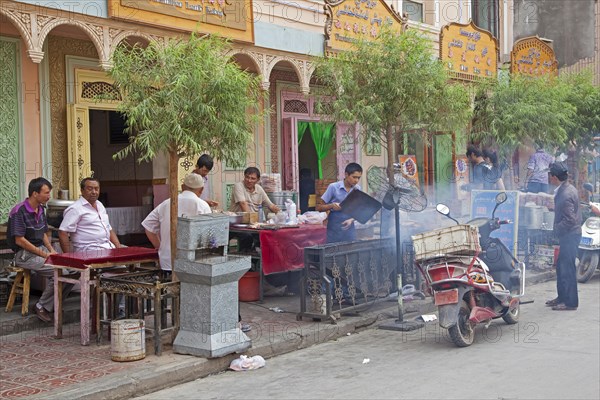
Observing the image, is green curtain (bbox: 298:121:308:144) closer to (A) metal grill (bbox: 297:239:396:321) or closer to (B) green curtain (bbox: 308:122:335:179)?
(B) green curtain (bbox: 308:122:335:179)

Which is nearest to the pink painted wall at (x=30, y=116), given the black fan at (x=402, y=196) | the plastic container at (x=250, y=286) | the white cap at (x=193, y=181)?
the plastic container at (x=250, y=286)

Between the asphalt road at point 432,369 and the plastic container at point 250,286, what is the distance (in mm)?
1965

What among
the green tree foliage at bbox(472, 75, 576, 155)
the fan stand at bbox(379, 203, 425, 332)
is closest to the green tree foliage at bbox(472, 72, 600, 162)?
the green tree foliage at bbox(472, 75, 576, 155)

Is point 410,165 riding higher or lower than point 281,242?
higher

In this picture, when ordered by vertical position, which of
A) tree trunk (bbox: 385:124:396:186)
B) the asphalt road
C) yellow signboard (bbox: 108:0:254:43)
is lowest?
the asphalt road

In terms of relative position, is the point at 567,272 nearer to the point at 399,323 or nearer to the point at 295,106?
the point at 399,323

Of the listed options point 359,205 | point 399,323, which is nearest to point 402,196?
point 359,205

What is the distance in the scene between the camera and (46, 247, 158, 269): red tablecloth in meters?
6.98

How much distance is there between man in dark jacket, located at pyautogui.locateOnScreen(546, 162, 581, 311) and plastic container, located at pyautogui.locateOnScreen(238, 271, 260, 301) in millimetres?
4034

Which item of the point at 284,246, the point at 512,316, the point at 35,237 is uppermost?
the point at 35,237

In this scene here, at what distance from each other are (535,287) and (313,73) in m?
5.60

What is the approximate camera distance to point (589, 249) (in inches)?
457

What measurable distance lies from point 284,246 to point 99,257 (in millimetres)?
3023

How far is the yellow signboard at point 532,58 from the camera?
19062 mm
